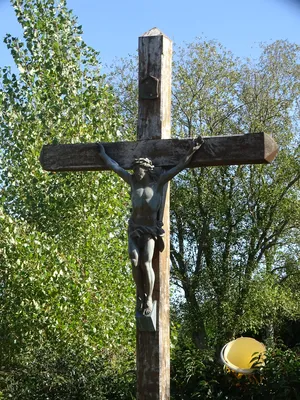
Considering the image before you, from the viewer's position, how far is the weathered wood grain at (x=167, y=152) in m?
6.04

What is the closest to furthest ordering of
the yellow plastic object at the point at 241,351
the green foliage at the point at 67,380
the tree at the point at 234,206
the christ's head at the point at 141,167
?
the christ's head at the point at 141,167, the green foliage at the point at 67,380, the yellow plastic object at the point at 241,351, the tree at the point at 234,206

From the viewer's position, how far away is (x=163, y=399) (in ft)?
19.6

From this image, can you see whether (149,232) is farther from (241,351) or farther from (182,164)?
(241,351)

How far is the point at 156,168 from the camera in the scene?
6223 mm

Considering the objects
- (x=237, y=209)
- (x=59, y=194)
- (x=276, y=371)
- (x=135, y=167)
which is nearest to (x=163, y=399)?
(x=135, y=167)

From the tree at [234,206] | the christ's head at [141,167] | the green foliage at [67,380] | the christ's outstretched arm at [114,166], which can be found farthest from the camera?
the tree at [234,206]

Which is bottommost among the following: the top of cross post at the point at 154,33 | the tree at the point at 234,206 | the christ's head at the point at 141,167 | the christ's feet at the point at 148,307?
the christ's feet at the point at 148,307

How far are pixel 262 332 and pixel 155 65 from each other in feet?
63.1

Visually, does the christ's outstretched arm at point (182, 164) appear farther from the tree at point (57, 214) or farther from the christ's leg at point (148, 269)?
the tree at point (57, 214)

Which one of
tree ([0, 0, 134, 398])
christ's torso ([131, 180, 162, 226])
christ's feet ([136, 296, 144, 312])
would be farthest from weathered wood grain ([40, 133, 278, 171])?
tree ([0, 0, 134, 398])

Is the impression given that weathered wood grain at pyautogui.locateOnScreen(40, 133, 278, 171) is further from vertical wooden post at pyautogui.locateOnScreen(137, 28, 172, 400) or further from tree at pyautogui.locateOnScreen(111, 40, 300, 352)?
tree at pyautogui.locateOnScreen(111, 40, 300, 352)

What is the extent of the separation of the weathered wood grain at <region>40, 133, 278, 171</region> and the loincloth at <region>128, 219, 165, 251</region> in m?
0.53

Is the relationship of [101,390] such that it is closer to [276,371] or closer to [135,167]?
[276,371]

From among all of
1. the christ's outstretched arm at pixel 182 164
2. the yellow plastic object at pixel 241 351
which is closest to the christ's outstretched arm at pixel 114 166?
the christ's outstretched arm at pixel 182 164
